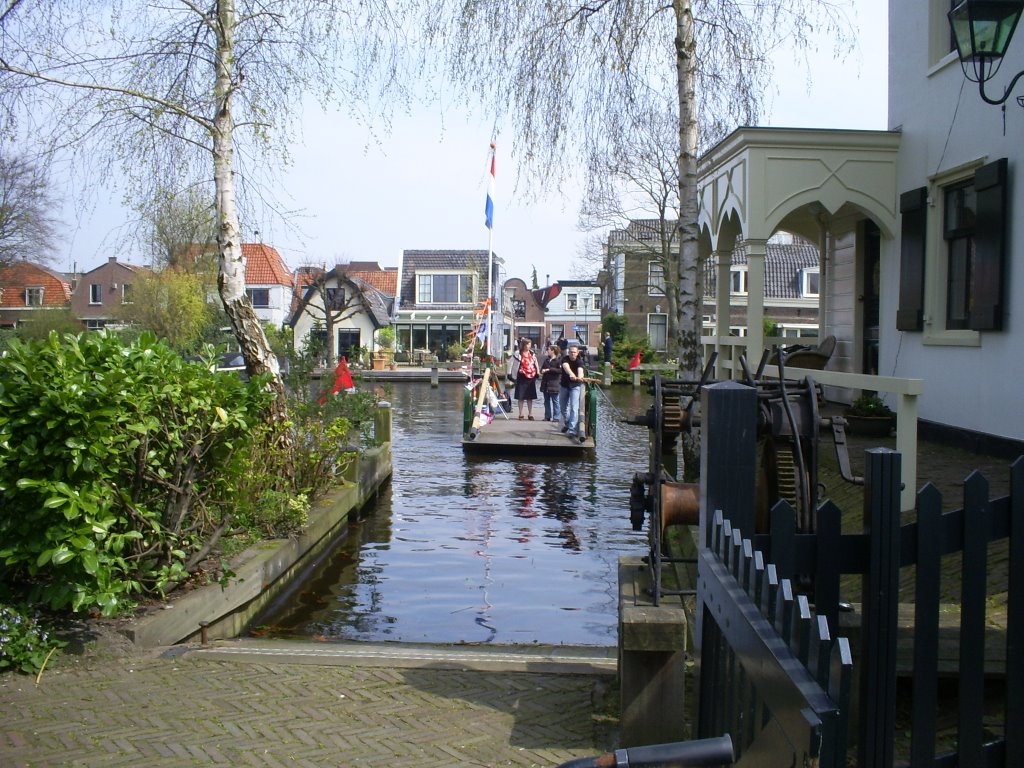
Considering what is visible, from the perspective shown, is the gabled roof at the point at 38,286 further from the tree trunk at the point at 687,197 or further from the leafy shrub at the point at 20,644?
the leafy shrub at the point at 20,644

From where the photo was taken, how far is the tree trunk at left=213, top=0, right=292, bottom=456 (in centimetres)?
941

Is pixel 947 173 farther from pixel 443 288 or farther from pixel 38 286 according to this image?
pixel 38 286

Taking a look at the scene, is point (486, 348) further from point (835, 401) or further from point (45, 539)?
point (45, 539)

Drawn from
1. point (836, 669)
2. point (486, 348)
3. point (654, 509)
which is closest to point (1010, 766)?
point (836, 669)

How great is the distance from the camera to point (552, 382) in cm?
1956

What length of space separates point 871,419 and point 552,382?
8.21 meters

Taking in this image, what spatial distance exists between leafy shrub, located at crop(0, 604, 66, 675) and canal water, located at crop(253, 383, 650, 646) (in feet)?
6.25

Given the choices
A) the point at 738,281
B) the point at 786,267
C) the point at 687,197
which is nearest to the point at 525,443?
the point at 687,197

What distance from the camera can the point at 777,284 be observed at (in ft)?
201

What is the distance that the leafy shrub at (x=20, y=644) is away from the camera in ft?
17.1

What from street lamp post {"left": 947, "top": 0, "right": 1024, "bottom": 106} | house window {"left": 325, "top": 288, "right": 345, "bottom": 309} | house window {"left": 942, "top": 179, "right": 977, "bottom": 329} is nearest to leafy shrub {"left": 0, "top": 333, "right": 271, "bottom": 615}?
street lamp post {"left": 947, "top": 0, "right": 1024, "bottom": 106}

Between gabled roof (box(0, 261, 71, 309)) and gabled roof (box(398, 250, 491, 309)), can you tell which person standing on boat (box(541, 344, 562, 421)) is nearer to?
gabled roof (box(398, 250, 491, 309))

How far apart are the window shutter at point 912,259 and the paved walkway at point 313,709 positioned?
800 centimetres

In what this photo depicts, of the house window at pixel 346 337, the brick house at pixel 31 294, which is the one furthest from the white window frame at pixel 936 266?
the brick house at pixel 31 294
